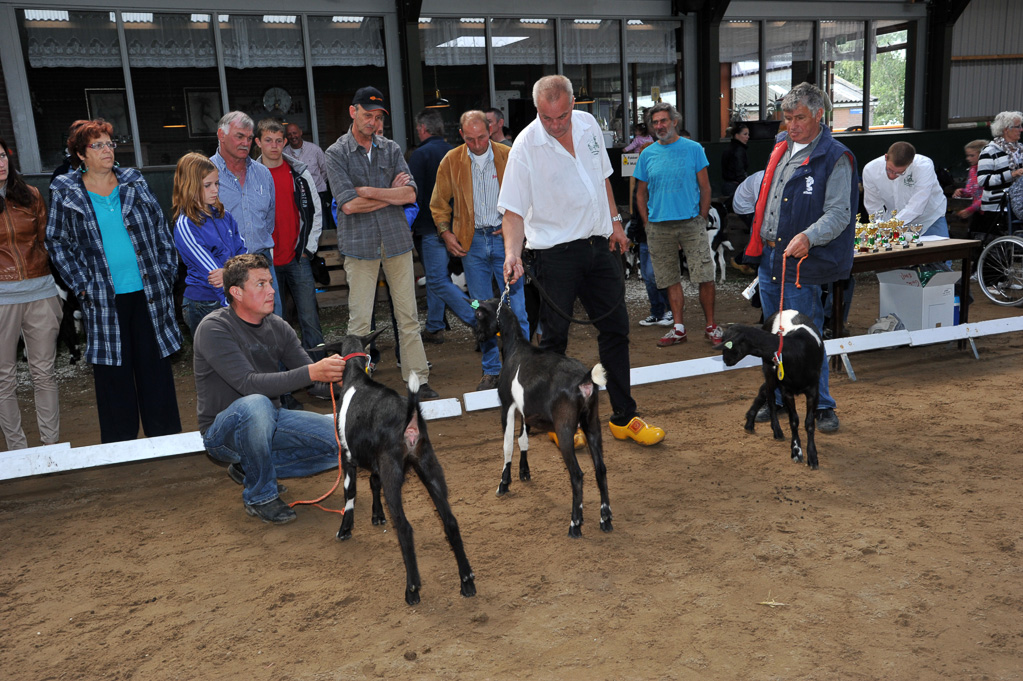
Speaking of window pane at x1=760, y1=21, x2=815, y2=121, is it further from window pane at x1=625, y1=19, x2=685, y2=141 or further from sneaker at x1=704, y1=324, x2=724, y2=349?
sneaker at x1=704, y1=324, x2=724, y2=349

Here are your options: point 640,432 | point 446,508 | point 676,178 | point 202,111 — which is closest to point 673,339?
point 676,178

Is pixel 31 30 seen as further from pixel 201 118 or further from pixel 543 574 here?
pixel 543 574

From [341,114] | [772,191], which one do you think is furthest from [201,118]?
[772,191]

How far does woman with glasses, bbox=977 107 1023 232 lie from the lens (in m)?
8.80

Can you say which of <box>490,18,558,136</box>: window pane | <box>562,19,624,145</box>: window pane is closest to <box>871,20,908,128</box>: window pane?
<box>562,19,624,145</box>: window pane

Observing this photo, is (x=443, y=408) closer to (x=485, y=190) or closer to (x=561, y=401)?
(x=561, y=401)

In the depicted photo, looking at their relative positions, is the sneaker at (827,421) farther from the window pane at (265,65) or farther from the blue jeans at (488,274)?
the window pane at (265,65)

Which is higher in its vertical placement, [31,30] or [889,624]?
[31,30]

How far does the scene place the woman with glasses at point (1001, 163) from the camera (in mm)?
8805

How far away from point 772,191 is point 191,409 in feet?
16.4

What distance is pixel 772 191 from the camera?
520cm

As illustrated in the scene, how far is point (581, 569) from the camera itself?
355 cm

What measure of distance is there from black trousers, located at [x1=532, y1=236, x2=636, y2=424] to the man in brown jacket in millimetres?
1588

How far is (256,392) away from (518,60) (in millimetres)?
10510
